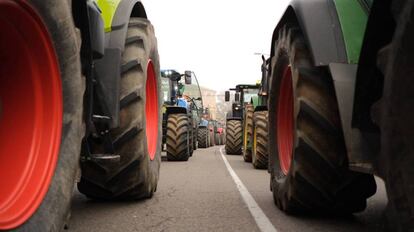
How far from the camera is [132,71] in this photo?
471 cm

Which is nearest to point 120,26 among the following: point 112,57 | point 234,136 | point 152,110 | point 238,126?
point 112,57

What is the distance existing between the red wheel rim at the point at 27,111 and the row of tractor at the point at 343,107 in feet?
5.50

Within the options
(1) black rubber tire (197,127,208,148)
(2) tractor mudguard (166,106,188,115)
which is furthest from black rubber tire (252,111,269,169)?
(1) black rubber tire (197,127,208,148)

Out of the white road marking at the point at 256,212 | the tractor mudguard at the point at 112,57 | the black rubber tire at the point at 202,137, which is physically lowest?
the black rubber tire at the point at 202,137

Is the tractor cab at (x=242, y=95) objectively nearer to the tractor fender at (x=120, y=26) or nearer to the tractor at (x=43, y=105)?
the tractor fender at (x=120, y=26)

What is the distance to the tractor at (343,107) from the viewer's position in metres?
2.14

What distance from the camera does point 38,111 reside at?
268 centimetres

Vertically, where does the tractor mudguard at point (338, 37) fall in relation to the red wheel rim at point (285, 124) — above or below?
above

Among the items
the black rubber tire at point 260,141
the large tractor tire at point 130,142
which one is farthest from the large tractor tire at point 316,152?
the black rubber tire at point 260,141

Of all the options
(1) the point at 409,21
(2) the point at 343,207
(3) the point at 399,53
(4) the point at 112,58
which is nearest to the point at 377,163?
(3) the point at 399,53

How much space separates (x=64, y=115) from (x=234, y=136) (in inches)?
578

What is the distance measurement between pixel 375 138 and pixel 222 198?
12.4ft

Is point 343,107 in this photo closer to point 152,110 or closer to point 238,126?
→ point 152,110

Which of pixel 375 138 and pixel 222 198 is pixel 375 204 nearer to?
pixel 222 198
